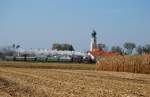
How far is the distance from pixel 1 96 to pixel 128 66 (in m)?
35.6

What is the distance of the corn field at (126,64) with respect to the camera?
164 feet

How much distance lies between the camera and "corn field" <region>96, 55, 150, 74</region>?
164 feet

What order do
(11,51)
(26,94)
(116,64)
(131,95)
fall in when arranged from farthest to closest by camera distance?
(11,51) → (116,64) → (26,94) → (131,95)

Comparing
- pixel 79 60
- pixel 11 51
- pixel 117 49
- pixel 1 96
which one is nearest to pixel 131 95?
pixel 1 96

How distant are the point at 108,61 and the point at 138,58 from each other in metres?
7.60

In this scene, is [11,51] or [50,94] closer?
[50,94]

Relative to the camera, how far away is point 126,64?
5388 centimetres

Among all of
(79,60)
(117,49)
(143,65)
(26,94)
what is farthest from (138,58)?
(117,49)

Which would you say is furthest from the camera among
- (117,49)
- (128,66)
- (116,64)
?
(117,49)

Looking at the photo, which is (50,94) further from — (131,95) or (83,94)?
(131,95)

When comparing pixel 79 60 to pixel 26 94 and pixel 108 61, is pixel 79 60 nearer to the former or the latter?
pixel 108 61

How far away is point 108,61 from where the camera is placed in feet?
192

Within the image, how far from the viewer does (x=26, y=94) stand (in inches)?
772

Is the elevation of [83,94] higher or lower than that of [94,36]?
lower
